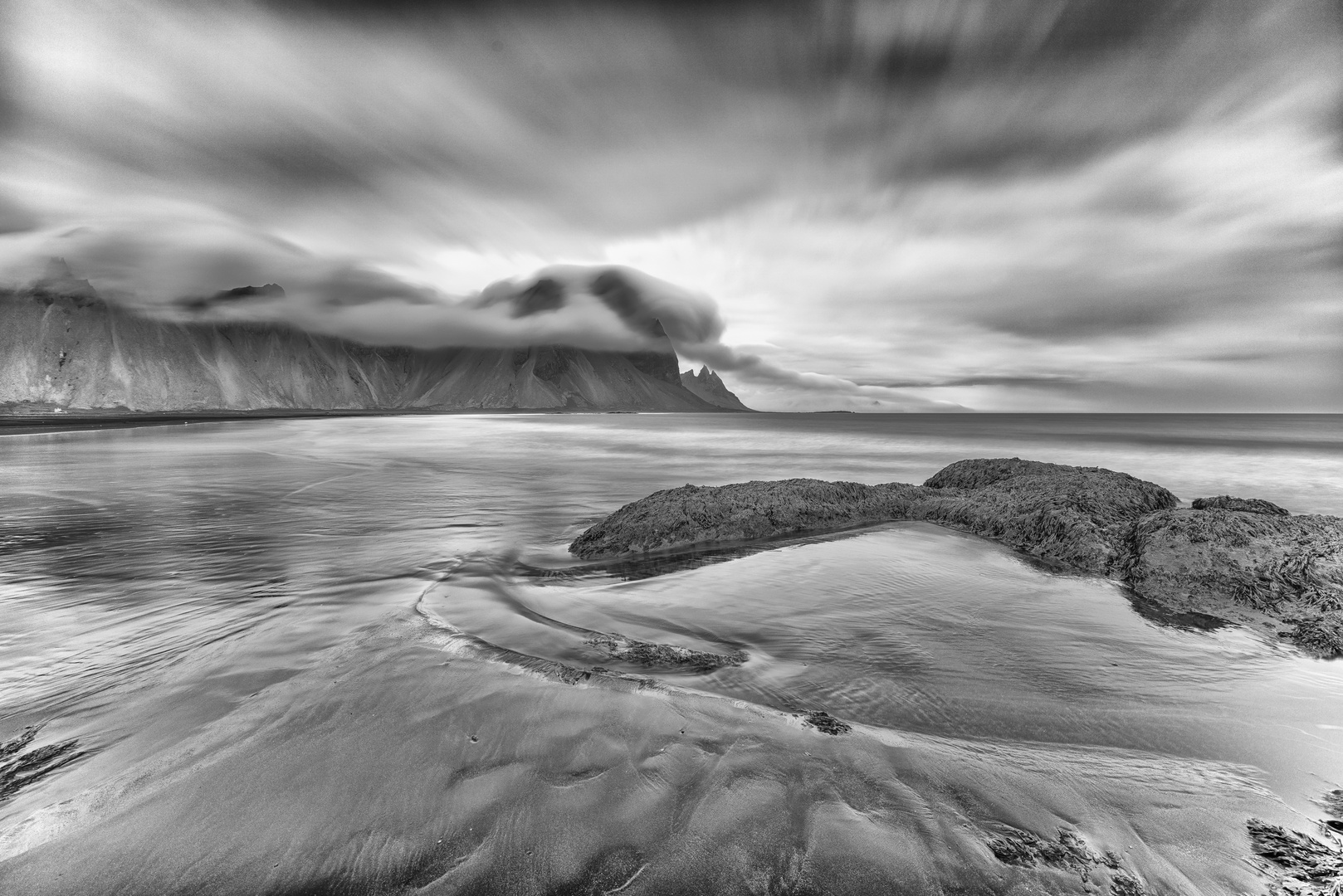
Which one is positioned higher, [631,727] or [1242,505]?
[1242,505]

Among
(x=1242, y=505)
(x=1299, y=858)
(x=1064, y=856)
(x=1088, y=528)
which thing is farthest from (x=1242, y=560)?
(x=1064, y=856)

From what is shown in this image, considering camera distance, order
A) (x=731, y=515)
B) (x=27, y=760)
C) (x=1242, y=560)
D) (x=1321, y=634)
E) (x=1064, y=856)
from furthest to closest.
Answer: (x=731, y=515) → (x=1242, y=560) → (x=1321, y=634) → (x=27, y=760) → (x=1064, y=856)

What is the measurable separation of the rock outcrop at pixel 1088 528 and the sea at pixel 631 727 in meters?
0.63

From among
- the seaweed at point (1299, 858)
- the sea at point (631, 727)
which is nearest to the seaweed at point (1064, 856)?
the sea at point (631, 727)

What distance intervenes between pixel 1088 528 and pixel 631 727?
821 cm

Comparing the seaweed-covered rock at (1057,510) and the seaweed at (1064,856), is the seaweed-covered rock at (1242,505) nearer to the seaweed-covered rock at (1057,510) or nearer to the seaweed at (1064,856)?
the seaweed-covered rock at (1057,510)

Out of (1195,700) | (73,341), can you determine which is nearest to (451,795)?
(1195,700)

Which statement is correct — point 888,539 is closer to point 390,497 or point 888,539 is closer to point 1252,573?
point 1252,573

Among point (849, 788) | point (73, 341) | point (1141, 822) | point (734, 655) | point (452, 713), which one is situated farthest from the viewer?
point (73, 341)

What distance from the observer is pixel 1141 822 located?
2.90 m

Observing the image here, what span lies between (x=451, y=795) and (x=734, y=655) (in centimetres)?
269

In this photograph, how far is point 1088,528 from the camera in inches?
330

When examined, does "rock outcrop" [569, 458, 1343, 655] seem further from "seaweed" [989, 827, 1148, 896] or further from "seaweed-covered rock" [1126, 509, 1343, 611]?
"seaweed" [989, 827, 1148, 896]

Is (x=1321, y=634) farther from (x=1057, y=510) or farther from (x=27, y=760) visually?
(x=27, y=760)
